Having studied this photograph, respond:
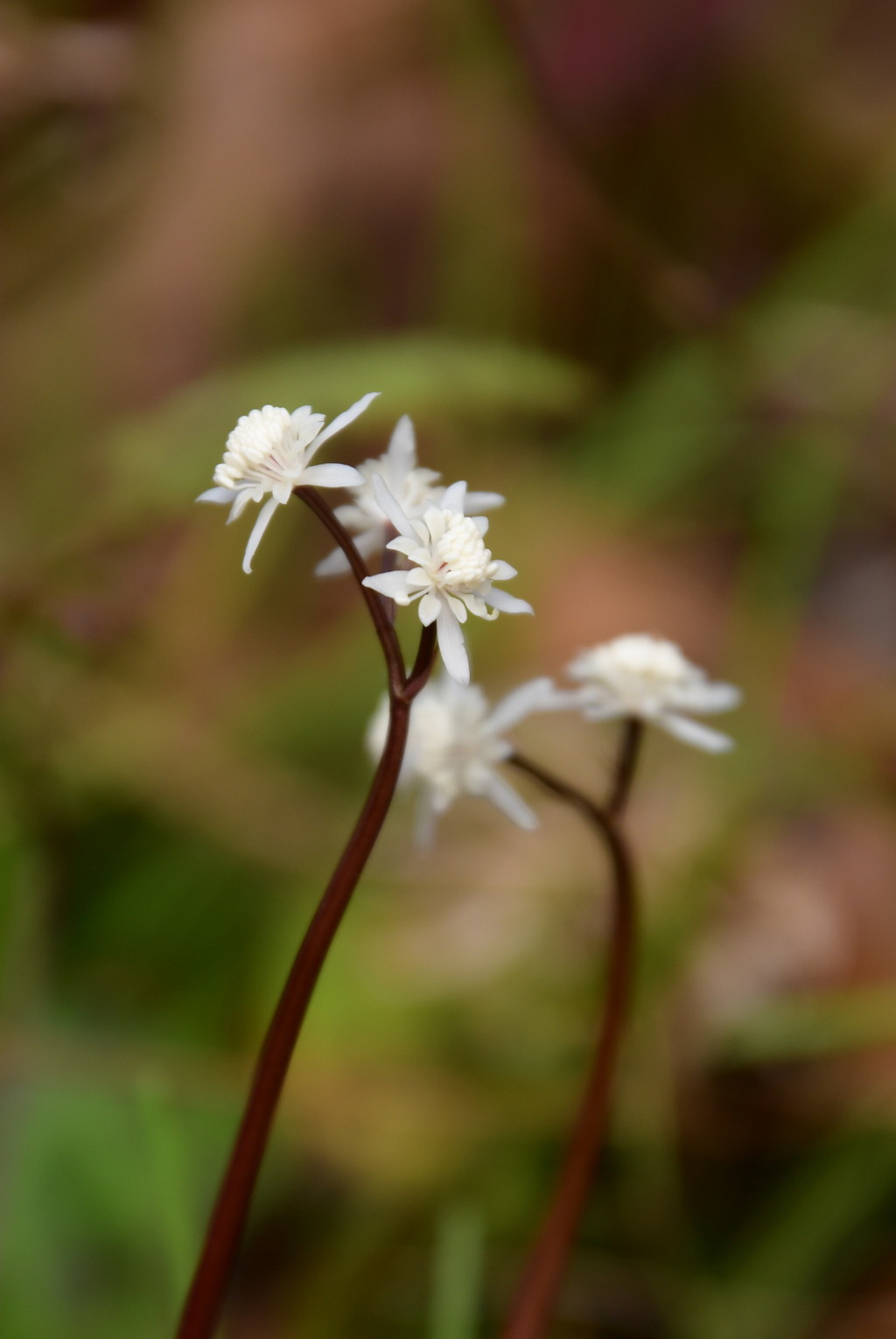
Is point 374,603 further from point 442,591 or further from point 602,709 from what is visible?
point 602,709

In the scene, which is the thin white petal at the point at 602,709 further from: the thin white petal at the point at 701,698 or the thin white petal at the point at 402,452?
the thin white petal at the point at 402,452

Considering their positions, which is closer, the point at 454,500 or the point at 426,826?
the point at 454,500

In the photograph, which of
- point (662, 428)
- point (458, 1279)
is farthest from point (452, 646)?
point (662, 428)

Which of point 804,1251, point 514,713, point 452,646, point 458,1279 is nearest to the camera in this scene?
point 452,646

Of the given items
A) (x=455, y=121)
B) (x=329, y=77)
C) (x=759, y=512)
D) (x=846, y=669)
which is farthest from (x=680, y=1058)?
(x=329, y=77)

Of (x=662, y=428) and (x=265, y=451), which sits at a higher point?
(x=662, y=428)
